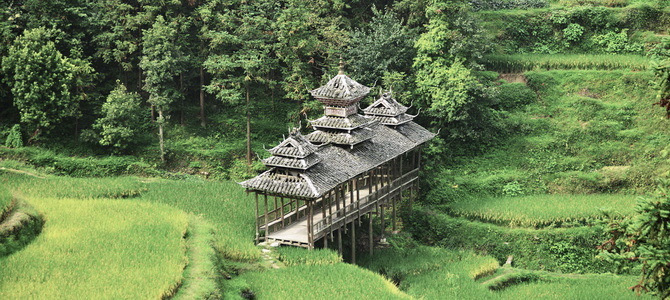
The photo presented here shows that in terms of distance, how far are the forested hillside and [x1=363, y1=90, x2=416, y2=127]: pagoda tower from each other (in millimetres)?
1968

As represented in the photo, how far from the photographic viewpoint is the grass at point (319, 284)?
65.9 feet

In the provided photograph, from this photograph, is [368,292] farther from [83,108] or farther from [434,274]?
[83,108]

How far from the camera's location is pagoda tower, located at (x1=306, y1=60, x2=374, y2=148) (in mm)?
26656

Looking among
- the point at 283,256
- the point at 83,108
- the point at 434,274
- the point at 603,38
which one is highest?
the point at 603,38

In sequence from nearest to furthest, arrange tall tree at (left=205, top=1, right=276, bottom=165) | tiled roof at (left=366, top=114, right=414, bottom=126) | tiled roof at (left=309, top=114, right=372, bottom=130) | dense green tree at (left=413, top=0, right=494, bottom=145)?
1. tiled roof at (left=309, top=114, right=372, bottom=130)
2. tiled roof at (left=366, top=114, right=414, bottom=126)
3. tall tree at (left=205, top=1, right=276, bottom=165)
4. dense green tree at (left=413, top=0, right=494, bottom=145)

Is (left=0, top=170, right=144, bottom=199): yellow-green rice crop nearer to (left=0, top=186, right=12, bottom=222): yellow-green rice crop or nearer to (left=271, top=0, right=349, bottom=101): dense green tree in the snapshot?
(left=0, top=186, right=12, bottom=222): yellow-green rice crop

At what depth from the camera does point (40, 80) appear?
31.7 metres

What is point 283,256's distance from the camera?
74.4ft

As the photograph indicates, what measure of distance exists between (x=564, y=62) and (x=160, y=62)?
887 inches

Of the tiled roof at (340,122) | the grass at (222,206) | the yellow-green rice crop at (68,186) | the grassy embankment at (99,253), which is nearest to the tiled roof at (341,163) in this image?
the tiled roof at (340,122)

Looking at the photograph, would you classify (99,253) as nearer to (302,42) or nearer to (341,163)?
(341,163)

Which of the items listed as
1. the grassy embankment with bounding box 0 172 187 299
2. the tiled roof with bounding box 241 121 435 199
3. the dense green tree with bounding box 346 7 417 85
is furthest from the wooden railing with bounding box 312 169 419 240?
the dense green tree with bounding box 346 7 417 85

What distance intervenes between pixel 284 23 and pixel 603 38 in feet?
64.1

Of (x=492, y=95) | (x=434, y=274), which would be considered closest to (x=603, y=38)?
(x=492, y=95)
